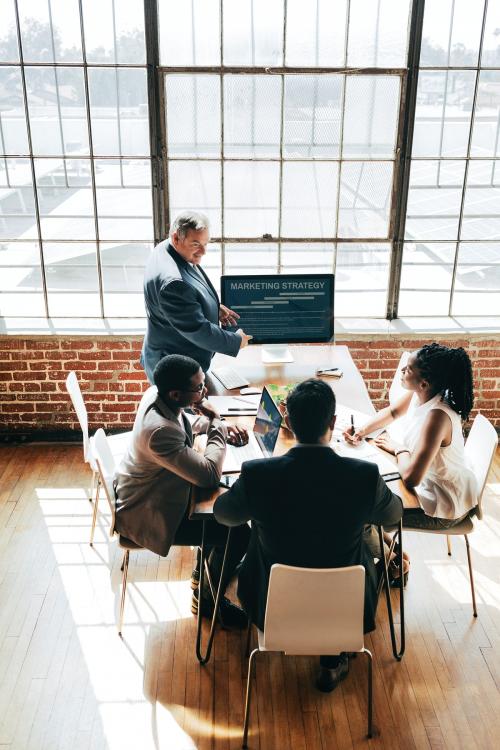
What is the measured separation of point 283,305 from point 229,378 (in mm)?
604

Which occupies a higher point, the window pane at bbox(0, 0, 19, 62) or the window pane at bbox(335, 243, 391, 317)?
the window pane at bbox(0, 0, 19, 62)

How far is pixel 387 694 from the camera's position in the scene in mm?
2924

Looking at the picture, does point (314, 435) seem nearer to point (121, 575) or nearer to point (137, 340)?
point (121, 575)

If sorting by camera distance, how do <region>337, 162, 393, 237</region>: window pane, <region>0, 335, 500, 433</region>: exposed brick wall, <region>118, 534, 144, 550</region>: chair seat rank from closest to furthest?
<region>118, 534, 144, 550</region>: chair seat, <region>337, 162, 393, 237</region>: window pane, <region>0, 335, 500, 433</region>: exposed brick wall

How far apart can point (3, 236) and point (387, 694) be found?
3763mm

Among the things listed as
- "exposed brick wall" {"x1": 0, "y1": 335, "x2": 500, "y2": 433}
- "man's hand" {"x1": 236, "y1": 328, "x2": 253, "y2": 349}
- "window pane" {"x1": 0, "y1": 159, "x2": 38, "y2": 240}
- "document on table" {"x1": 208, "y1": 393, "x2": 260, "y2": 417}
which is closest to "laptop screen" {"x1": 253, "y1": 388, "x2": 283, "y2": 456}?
"document on table" {"x1": 208, "y1": 393, "x2": 260, "y2": 417}

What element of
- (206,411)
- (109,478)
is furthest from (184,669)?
(206,411)

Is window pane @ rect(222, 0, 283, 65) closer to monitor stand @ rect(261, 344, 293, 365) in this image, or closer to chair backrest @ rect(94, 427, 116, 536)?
monitor stand @ rect(261, 344, 293, 365)

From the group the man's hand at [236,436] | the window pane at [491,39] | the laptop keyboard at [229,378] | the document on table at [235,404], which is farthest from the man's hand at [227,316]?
the window pane at [491,39]

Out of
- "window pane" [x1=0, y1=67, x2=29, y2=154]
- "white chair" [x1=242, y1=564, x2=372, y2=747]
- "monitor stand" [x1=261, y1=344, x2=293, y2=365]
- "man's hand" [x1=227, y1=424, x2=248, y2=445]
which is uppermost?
"window pane" [x1=0, y1=67, x2=29, y2=154]

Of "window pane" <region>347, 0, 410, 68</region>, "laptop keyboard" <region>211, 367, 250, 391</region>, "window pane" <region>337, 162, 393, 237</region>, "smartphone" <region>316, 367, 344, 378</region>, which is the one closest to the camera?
"laptop keyboard" <region>211, 367, 250, 391</region>

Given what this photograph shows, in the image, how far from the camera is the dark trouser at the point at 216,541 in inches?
122

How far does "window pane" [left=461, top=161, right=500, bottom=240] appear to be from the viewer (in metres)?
4.67

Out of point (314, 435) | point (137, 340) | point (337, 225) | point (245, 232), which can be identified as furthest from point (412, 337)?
point (314, 435)
